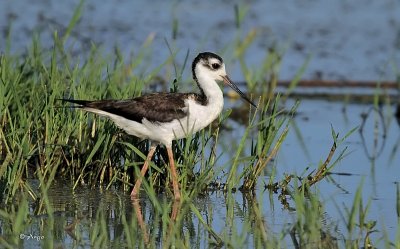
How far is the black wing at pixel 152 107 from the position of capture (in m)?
7.10

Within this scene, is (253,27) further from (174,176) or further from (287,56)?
(174,176)

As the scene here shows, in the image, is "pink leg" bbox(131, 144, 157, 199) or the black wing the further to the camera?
"pink leg" bbox(131, 144, 157, 199)

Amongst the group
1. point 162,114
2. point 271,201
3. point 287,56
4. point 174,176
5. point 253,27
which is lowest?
point 271,201

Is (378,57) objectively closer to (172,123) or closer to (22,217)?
(172,123)

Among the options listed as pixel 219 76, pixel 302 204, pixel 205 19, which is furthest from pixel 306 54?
pixel 302 204

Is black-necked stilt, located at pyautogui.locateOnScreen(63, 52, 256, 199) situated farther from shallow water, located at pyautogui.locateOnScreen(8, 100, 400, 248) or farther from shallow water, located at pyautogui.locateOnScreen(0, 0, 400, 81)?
shallow water, located at pyautogui.locateOnScreen(0, 0, 400, 81)

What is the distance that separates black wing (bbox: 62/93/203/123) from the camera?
710 cm

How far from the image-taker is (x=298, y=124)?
9953 millimetres

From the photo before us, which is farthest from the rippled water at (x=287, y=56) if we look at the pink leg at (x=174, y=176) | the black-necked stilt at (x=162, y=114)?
the black-necked stilt at (x=162, y=114)

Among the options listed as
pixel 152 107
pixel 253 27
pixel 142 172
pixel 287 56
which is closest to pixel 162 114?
pixel 152 107

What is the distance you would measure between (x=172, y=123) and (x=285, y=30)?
21.4 ft

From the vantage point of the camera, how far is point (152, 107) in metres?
7.22

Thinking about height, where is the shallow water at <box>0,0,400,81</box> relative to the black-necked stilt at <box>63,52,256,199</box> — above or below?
above

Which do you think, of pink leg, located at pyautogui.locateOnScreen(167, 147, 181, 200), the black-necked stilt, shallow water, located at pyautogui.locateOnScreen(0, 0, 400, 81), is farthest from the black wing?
shallow water, located at pyautogui.locateOnScreen(0, 0, 400, 81)
